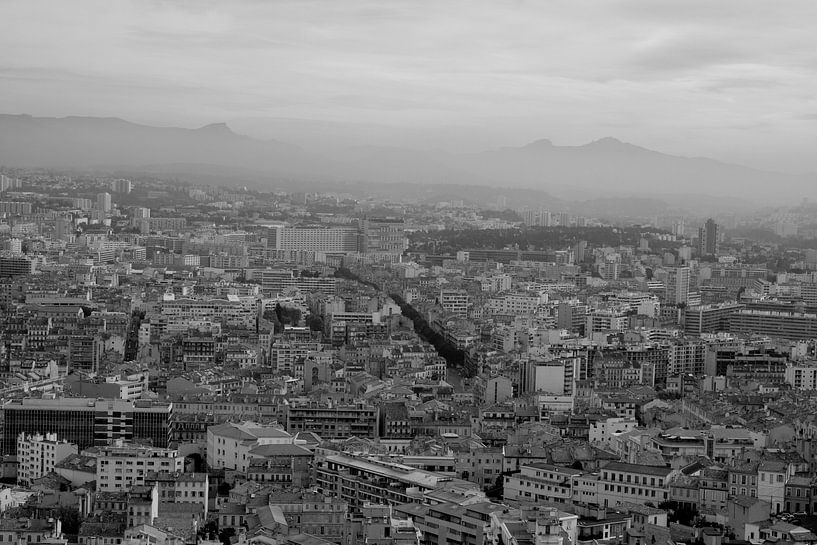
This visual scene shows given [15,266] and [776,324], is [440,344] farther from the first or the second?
[15,266]

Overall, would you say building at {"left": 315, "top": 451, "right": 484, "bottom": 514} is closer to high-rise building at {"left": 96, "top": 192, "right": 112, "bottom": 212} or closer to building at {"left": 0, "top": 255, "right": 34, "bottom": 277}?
building at {"left": 0, "top": 255, "right": 34, "bottom": 277}

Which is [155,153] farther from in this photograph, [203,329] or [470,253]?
[203,329]

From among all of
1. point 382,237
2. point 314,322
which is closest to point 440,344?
point 314,322

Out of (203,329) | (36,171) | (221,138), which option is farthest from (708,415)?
(221,138)

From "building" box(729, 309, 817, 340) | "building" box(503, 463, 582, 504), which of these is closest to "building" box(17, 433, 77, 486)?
"building" box(503, 463, 582, 504)

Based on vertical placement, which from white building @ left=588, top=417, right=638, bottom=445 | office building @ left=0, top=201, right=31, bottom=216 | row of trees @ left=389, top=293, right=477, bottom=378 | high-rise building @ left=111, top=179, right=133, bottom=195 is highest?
high-rise building @ left=111, top=179, right=133, bottom=195

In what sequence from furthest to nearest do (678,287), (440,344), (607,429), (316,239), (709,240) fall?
(709,240) < (316,239) < (678,287) < (440,344) < (607,429)
